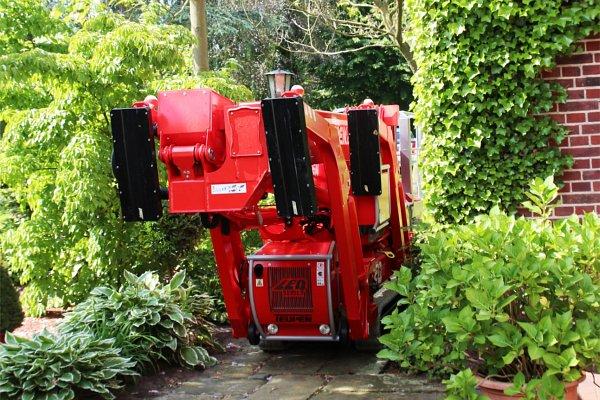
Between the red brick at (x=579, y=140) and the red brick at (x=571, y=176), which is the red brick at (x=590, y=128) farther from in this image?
the red brick at (x=571, y=176)

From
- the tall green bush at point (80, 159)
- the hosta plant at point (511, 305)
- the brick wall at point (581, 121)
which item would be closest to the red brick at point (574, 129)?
the brick wall at point (581, 121)

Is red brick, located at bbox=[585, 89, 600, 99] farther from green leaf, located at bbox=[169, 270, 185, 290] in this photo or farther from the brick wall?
green leaf, located at bbox=[169, 270, 185, 290]

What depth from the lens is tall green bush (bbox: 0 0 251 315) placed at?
7.93 meters

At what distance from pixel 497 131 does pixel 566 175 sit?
66 centimetres

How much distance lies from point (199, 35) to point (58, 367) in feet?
21.1

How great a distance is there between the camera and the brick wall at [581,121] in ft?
19.6

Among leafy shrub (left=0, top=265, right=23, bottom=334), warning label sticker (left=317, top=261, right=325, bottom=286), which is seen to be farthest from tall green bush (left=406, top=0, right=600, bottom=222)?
leafy shrub (left=0, top=265, right=23, bottom=334)

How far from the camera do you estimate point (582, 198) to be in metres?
6.12

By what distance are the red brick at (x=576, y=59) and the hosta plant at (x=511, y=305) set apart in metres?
1.99

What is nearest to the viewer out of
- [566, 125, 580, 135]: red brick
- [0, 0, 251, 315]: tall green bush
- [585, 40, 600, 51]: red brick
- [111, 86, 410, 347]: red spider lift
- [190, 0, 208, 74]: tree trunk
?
[111, 86, 410, 347]: red spider lift

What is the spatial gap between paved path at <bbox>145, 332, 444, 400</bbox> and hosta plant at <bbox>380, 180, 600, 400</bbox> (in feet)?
5.28

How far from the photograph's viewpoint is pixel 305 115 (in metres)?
5.30

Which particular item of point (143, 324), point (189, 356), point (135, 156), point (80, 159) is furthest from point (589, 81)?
point (80, 159)

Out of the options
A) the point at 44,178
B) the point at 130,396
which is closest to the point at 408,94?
the point at 44,178
